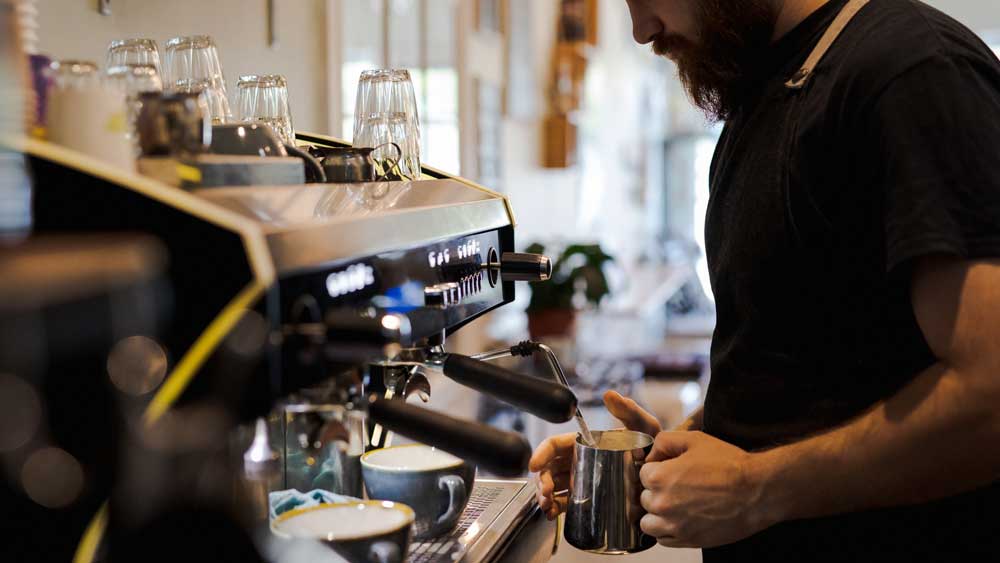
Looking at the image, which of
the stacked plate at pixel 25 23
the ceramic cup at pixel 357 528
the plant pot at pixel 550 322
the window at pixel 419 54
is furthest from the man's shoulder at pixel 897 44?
the plant pot at pixel 550 322

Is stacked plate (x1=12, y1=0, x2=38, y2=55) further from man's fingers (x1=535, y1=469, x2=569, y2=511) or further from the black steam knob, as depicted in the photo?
man's fingers (x1=535, y1=469, x2=569, y2=511)

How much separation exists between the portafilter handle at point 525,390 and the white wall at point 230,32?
755 millimetres

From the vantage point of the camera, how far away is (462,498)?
1.04m

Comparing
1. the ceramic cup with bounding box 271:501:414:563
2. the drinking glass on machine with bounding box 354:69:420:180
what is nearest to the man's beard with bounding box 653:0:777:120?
the drinking glass on machine with bounding box 354:69:420:180

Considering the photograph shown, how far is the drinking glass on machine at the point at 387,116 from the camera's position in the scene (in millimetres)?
1212

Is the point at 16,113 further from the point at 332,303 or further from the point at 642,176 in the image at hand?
the point at 642,176

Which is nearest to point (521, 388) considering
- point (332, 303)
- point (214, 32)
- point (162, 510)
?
point (332, 303)

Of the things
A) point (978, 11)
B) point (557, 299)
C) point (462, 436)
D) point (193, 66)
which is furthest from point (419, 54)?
point (978, 11)

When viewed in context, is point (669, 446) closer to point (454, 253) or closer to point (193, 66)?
point (454, 253)

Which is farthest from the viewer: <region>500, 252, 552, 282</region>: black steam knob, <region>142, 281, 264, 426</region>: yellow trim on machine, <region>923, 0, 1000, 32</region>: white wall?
<region>923, 0, 1000, 32</region>: white wall

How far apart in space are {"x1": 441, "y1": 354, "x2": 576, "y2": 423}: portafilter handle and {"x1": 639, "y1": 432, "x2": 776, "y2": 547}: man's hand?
0.25 meters

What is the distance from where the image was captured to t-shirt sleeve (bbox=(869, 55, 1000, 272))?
0.87 meters

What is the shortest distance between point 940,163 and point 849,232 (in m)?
0.13

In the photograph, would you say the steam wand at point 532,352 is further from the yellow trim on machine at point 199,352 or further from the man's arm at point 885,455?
the yellow trim on machine at point 199,352
